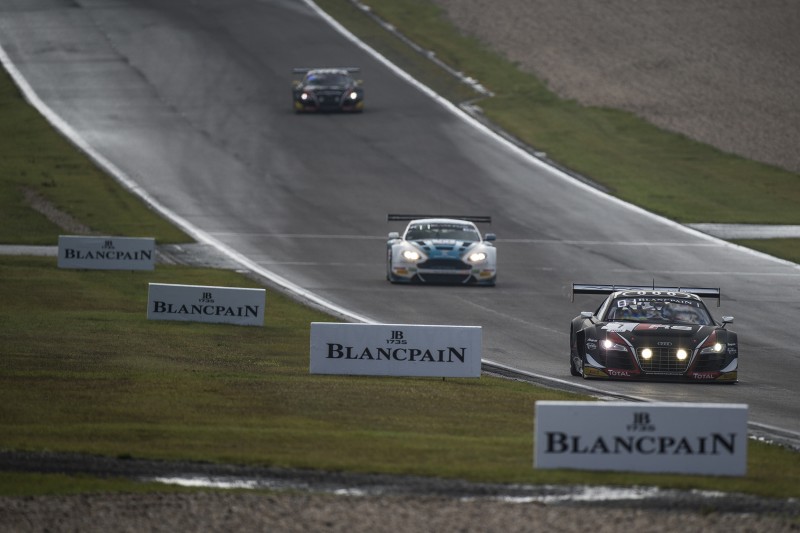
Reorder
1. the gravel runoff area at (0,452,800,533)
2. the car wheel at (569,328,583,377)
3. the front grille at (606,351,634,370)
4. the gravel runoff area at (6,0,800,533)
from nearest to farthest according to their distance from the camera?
A: the gravel runoff area at (0,452,800,533) → the gravel runoff area at (6,0,800,533) → the front grille at (606,351,634,370) → the car wheel at (569,328,583,377)

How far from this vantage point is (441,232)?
33125 millimetres

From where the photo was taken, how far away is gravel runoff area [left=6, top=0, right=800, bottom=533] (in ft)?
38.2

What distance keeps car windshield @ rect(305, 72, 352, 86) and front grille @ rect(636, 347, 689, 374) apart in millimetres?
37435

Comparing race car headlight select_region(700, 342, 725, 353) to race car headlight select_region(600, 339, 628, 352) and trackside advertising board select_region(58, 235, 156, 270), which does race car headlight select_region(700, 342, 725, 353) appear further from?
trackside advertising board select_region(58, 235, 156, 270)

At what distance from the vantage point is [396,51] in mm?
67000

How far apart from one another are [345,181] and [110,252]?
15.3 m

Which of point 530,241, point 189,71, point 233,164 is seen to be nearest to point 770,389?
point 530,241

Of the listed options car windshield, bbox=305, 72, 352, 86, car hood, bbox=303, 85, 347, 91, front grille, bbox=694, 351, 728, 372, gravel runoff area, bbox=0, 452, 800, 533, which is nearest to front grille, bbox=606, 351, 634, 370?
front grille, bbox=694, 351, 728, 372

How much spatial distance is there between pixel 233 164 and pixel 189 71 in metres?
15.7

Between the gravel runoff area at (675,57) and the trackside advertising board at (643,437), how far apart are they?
38789mm

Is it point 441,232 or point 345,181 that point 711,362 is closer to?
point 441,232

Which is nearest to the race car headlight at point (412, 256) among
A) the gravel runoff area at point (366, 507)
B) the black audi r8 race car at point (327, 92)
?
the gravel runoff area at point (366, 507)

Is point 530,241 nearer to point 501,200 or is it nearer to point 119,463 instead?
point 501,200

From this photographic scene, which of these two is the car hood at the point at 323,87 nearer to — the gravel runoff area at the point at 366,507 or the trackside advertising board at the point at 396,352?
the trackside advertising board at the point at 396,352
